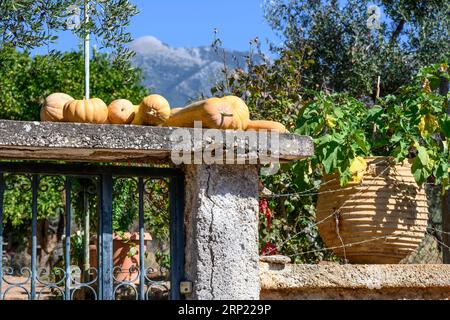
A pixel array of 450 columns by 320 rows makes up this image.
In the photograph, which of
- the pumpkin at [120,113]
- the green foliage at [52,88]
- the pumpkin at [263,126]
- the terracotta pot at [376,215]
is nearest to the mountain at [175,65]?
the green foliage at [52,88]

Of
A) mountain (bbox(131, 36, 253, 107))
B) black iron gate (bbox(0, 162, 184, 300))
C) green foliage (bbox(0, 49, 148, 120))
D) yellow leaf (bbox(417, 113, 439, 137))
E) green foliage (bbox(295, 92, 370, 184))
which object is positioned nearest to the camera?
black iron gate (bbox(0, 162, 184, 300))

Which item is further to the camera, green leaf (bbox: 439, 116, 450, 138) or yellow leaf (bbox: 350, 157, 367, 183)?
green leaf (bbox: 439, 116, 450, 138)

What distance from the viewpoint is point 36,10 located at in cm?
485

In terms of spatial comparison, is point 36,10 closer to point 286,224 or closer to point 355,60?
point 286,224

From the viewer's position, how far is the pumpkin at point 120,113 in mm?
3404

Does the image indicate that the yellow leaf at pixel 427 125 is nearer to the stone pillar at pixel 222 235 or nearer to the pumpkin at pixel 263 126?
the pumpkin at pixel 263 126

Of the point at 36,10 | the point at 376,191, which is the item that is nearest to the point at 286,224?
the point at 376,191

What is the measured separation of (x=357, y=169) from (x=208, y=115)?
1.14 meters

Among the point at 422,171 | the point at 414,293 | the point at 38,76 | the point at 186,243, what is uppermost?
the point at 38,76

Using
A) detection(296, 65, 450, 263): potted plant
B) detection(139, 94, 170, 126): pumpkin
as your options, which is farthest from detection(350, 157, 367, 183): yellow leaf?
detection(139, 94, 170, 126): pumpkin

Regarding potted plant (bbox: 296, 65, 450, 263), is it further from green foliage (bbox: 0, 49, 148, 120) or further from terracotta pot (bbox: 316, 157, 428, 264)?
green foliage (bbox: 0, 49, 148, 120)

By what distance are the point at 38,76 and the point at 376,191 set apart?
32.8ft

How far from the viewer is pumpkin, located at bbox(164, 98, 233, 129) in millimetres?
3322

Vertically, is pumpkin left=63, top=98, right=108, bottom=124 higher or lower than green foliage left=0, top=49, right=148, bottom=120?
lower
